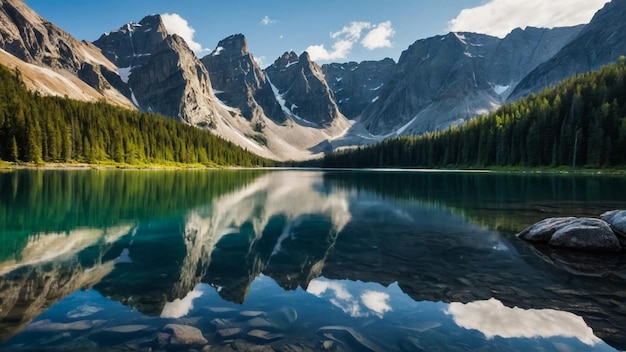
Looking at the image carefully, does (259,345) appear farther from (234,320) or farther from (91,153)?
(91,153)

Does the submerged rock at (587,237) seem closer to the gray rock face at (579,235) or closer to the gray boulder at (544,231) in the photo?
the gray rock face at (579,235)

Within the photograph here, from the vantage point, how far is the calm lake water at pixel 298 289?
7.99 meters

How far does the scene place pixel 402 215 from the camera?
27.7 metres

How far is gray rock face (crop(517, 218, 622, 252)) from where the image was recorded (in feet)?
51.3

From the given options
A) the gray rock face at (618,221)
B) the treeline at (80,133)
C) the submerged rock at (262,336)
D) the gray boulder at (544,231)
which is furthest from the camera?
the treeline at (80,133)

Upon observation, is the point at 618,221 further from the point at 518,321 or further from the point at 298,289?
the point at 298,289

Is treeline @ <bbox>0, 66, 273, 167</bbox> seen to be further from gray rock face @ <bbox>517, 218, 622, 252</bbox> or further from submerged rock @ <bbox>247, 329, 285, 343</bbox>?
gray rock face @ <bbox>517, 218, 622, 252</bbox>

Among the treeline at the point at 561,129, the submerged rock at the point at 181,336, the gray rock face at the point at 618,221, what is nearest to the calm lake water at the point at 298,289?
the submerged rock at the point at 181,336

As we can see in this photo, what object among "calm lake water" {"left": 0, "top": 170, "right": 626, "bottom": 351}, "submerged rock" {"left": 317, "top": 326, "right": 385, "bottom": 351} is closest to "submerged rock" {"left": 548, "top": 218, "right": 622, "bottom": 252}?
"calm lake water" {"left": 0, "top": 170, "right": 626, "bottom": 351}

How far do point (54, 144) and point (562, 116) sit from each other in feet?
506

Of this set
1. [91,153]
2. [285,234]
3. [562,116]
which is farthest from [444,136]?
[285,234]

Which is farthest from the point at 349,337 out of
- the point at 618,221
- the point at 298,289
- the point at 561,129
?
the point at 561,129

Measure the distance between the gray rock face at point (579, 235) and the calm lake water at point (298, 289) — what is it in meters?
0.95

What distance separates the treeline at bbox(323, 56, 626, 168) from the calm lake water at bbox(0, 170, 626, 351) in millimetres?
95861
